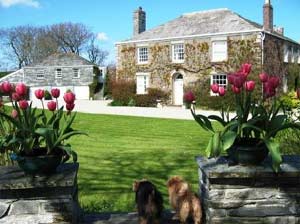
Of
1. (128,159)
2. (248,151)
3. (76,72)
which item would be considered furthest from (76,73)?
(248,151)

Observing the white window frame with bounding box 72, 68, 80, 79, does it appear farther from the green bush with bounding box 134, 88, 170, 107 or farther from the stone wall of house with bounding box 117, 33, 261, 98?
the green bush with bounding box 134, 88, 170, 107

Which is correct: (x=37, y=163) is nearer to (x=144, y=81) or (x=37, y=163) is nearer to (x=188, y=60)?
(x=188, y=60)

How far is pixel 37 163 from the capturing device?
3.19 meters

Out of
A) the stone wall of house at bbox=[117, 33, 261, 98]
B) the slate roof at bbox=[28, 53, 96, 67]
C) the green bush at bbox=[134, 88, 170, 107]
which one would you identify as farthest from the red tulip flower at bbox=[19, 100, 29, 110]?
the slate roof at bbox=[28, 53, 96, 67]

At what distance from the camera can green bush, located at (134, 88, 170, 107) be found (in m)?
32.4

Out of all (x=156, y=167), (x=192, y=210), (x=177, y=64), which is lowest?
(x=156, y=167)

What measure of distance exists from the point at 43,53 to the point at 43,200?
5899 cm

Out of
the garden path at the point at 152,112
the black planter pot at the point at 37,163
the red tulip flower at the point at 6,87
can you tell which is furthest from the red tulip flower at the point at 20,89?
the garden path at the point at 152,112

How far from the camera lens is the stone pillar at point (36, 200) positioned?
315 centimetres

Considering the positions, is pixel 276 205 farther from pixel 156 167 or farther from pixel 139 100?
pixel 139 100

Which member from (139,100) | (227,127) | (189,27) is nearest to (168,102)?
(139,100)

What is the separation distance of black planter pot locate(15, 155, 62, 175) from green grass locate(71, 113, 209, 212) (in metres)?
Result: 1.73

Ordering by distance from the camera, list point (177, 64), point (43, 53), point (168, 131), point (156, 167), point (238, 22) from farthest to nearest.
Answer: point (43, 53), point (177, 64), point (238, 22), point (168, 131), point (156, 167)

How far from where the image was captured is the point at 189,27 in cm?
3312
